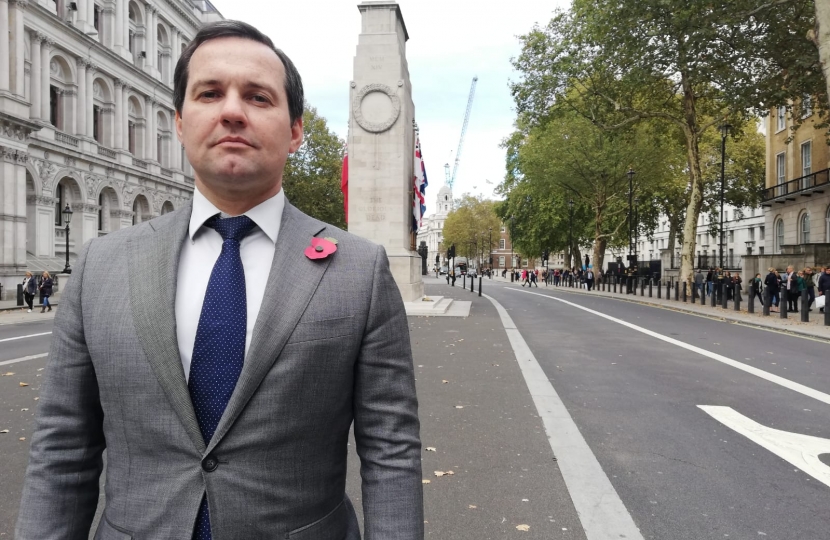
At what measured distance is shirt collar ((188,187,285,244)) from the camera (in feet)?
5.23

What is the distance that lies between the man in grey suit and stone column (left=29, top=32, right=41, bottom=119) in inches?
1389

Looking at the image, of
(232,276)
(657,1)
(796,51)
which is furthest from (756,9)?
(232,276)

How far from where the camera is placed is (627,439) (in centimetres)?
546

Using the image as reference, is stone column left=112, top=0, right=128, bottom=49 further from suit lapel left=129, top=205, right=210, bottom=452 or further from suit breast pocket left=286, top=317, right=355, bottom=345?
suit breast pocket left=286, top=317, right=355, bottom=345

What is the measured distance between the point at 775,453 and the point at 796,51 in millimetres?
21092

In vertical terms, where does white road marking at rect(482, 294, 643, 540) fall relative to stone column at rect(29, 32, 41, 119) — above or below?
below

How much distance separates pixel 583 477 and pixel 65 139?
117 feet

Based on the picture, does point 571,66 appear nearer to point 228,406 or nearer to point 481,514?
point 481,514

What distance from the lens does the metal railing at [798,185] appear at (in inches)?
1341

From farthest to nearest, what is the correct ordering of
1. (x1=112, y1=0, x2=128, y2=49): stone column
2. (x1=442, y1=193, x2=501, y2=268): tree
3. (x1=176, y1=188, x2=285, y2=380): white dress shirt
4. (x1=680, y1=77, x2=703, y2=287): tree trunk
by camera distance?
(x1=442, y1=193, x2=501, y2=268): tree
(x1=112, y1=0, x2=128, y2=49): stone column
(x1=680, y1=77, x2=703, y2=287): tree trunk
(x1=176, y1=188, x2=285, y2=380): white dress shirt

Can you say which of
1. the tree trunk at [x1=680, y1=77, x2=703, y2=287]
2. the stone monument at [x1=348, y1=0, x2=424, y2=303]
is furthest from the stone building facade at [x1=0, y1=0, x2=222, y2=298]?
the tree trunk at [x1=680, y1=77, x2=703, y2=287]

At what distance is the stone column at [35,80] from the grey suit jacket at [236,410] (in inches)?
1389

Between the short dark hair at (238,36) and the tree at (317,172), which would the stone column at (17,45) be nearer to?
the tree at (317,172)

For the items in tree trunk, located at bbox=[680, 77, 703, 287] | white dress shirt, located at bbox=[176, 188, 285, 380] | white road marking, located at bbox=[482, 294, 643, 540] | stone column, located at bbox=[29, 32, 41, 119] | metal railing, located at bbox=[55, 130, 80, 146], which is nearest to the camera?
white dress shirt, located at bbox=[176, 188, 285, 380]
